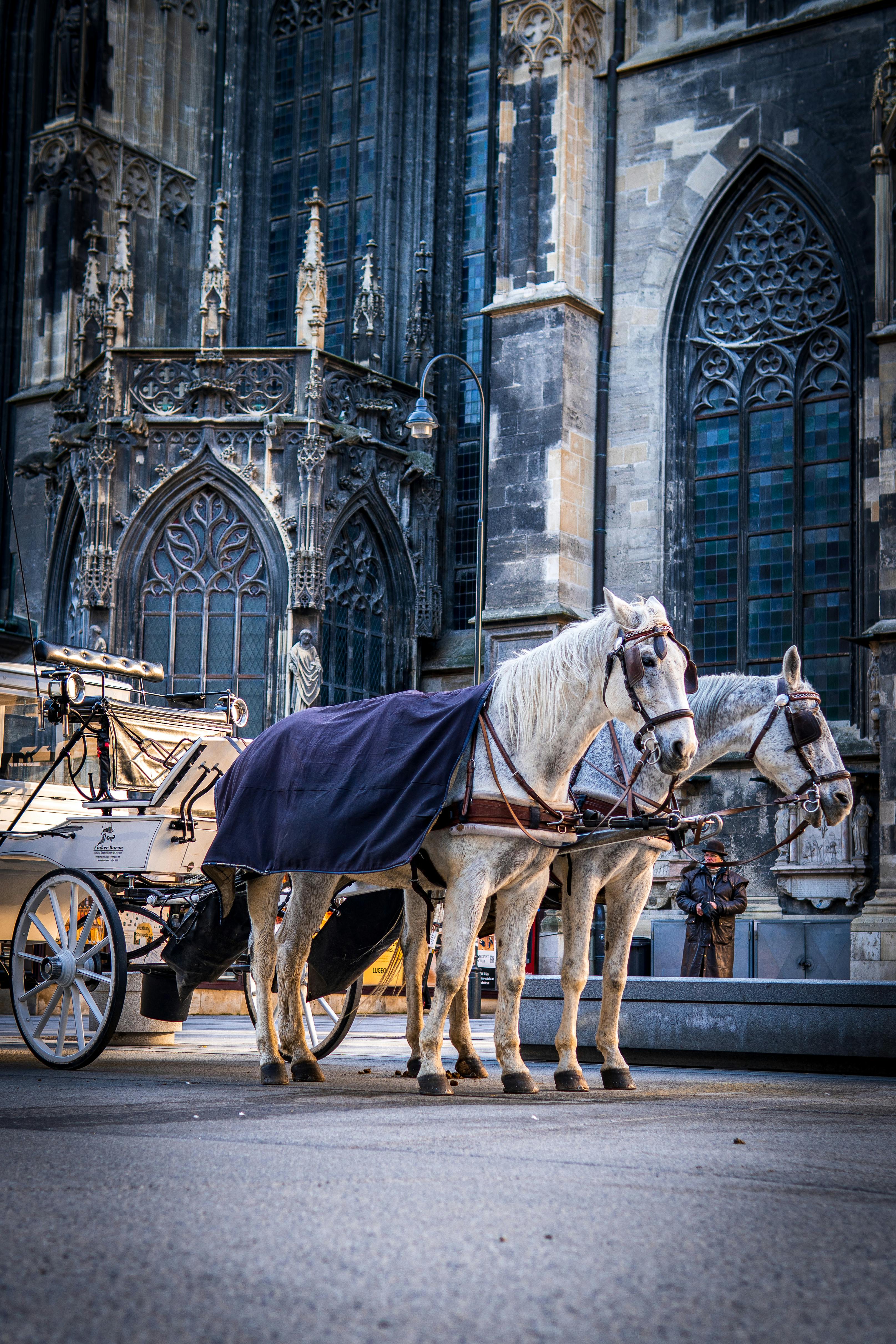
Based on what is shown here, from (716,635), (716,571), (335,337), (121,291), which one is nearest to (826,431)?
(716,571)

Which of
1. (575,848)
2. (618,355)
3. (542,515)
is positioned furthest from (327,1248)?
(618,355)

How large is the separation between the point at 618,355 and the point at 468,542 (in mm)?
4713

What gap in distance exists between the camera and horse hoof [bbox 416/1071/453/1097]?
25.7 feet

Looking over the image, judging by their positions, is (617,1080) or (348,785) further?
(617,1080)

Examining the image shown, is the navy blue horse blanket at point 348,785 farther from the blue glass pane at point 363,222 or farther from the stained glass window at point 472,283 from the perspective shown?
the blue glass pane at point 363,222

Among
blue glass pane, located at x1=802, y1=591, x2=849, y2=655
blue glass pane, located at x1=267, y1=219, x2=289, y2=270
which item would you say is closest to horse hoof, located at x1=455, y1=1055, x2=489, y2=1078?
blue glass pane, located at x1=802, y1=591, x2=849, y2=655

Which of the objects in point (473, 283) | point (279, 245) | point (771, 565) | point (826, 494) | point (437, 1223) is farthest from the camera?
point (279, 245)

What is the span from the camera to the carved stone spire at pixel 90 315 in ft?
92.1

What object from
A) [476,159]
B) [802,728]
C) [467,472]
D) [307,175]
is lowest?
[802,728]

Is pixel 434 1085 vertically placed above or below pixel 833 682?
below

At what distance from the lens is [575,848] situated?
8.28 metres

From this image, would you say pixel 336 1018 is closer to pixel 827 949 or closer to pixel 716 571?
pixel 827 949

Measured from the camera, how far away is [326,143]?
3041cm

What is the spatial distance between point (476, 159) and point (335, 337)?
421 centimetres
